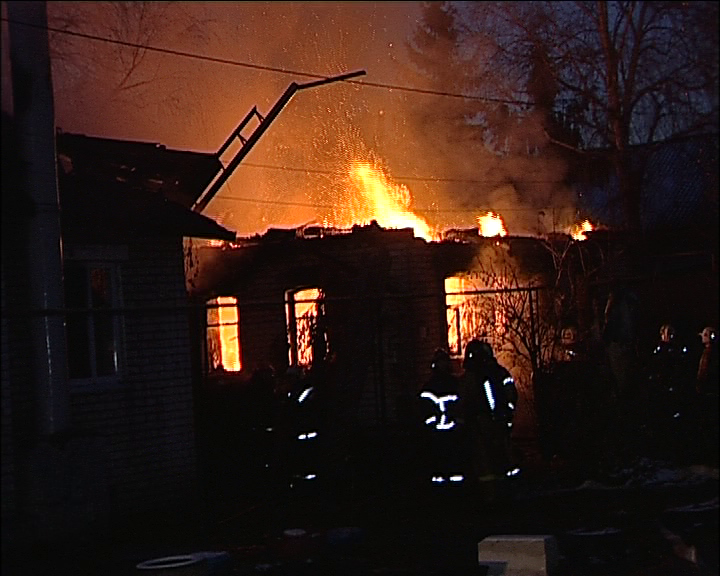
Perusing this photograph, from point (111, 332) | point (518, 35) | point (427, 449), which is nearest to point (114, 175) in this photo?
point (111, 332)

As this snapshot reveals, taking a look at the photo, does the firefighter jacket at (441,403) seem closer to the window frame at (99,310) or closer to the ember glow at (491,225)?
the ember glow at (491,225)

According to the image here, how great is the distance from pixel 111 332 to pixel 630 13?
11755 mm

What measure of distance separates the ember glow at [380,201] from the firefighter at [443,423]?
1.22 m

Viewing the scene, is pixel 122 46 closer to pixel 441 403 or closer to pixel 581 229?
pixel 441 403

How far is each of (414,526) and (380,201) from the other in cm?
262

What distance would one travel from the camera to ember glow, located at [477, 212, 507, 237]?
1162cm

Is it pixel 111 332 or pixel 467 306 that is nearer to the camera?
pixel 111 332

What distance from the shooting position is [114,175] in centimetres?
542

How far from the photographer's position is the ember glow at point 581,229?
1239 cm

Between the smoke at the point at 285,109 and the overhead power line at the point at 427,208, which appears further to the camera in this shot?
the overhead power line at the point at 427,208

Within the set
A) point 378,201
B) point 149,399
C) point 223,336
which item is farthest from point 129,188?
point 378,201

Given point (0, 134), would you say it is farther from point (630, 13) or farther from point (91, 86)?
point (630, 13)

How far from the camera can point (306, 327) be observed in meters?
8.99

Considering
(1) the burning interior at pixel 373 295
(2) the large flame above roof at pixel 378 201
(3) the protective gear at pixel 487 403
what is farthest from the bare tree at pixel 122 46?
(3) the protective gear at pixel 487 403
